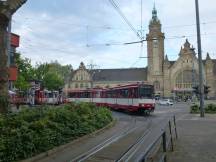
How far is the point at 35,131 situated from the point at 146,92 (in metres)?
21.4

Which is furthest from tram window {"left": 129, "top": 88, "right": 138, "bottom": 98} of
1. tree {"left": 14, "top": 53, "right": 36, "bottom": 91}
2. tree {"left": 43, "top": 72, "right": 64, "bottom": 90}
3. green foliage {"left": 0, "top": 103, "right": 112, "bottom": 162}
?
tree {"left": 43, "top": 72, "right": 64, "bottom": 90}

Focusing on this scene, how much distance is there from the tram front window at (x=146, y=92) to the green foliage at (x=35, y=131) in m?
14.9

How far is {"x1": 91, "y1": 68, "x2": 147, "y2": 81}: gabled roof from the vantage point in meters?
133

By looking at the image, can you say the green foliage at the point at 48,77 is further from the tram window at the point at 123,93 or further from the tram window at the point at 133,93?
the tram window at the point at 133,93

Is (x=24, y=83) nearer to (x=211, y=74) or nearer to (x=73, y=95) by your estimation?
(x=73, y=95)

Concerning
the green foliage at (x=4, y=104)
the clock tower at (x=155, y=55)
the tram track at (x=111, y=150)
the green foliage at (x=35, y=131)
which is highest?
the clock tower at (x=155, y=55)

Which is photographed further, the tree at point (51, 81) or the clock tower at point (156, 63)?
the clock tower at point (156, 63)

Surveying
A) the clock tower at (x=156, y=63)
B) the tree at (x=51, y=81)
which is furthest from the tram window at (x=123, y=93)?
the clock tower at (x=156, y=63)

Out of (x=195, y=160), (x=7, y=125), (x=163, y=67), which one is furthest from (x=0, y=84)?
(x=163, y=67)

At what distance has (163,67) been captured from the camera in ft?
408

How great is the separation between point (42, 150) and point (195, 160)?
4.57m

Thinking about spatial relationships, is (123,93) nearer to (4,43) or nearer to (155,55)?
(4,43)

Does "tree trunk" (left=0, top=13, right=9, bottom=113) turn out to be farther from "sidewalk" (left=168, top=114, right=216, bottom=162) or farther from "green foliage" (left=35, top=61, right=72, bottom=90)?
"green foliage" (left=35, top=61, right=72, bottom=90)

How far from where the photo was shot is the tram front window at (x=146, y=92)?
31.6 meters
